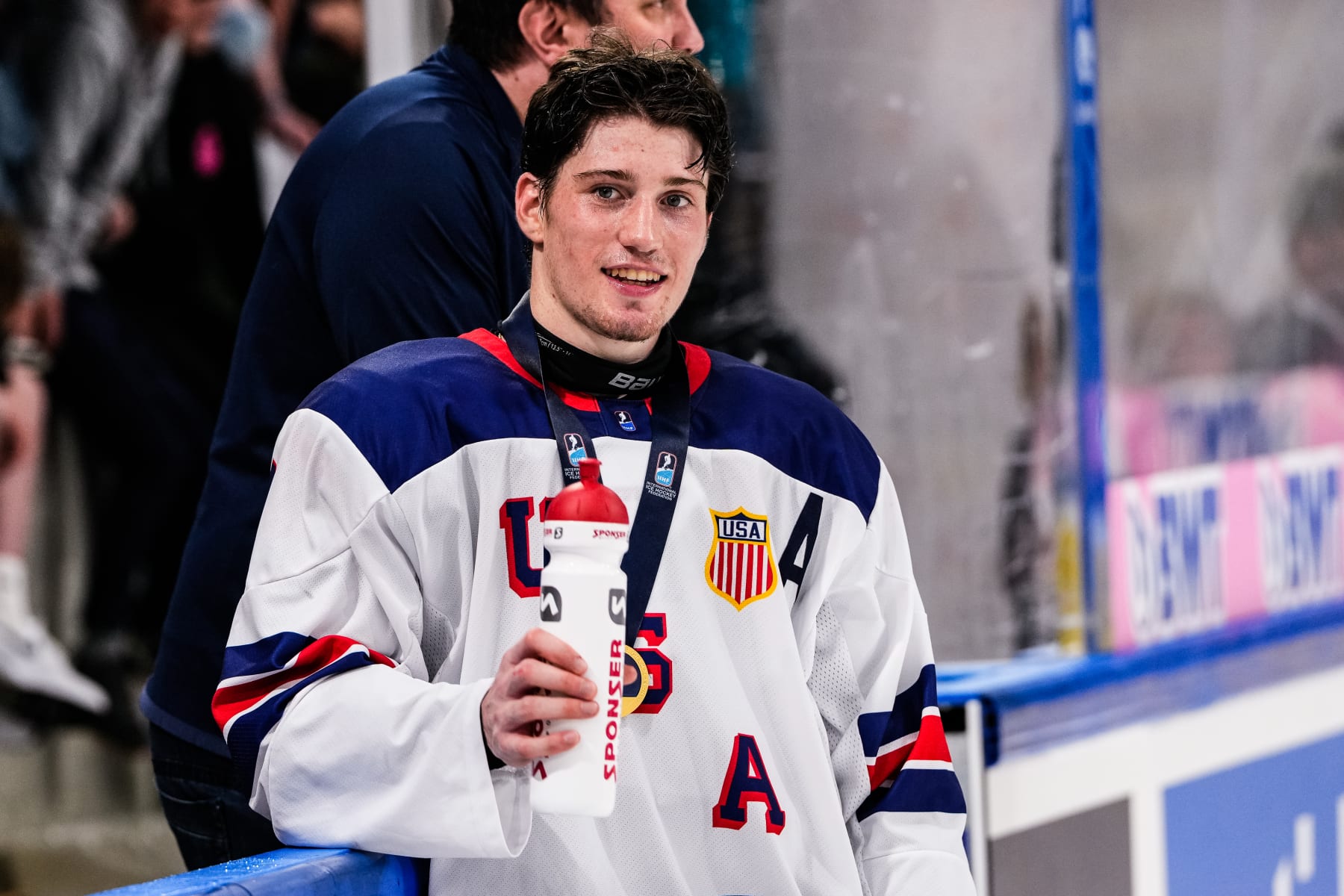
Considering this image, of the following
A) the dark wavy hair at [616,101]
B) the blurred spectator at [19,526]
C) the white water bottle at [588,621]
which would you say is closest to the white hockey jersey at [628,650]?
the white water bottle at [588,621]

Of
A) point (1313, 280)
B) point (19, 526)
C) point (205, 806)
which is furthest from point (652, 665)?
point (19, 526)

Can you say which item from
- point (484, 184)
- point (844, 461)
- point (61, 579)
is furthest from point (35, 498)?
point (844, 461)

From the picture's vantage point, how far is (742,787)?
1.55m

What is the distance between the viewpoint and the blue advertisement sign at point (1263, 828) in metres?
2.78

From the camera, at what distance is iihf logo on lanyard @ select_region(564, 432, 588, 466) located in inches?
59.4

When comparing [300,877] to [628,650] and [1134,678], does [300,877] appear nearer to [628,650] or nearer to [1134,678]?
[628,650]

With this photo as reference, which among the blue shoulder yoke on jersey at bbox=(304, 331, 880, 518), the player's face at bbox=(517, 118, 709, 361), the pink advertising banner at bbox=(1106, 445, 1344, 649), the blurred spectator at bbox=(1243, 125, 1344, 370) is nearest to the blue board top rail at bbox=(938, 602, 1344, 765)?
the pink advertising banner at bbox=(1106, 445, 1344, 649)

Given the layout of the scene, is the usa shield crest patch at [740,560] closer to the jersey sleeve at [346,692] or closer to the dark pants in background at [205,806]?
the jersey sleeve at [346,692]

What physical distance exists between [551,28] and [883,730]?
3.11ft

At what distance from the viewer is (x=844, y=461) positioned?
168 cm

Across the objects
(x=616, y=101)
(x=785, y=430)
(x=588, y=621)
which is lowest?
(x=588, y=621)

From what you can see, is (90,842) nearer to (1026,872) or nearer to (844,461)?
(1026,872)

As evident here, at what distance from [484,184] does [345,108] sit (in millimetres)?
215

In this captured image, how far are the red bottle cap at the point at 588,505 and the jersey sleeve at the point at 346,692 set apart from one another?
0.20 metres
